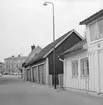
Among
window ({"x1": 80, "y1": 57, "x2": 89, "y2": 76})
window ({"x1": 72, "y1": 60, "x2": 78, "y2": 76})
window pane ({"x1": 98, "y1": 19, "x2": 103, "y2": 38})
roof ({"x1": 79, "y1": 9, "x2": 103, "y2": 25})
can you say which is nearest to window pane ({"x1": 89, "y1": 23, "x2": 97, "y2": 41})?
roof ({"x1": 79, "y1": 9, "x2": 103, "y2": 25})

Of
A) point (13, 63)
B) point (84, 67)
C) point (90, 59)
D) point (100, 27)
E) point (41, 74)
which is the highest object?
point (13, 63)

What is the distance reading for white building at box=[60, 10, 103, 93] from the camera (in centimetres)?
1405

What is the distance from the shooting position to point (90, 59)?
1519 centimetres

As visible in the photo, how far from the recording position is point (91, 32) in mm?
15453

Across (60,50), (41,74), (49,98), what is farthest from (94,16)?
(41,74)

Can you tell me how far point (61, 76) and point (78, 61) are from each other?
547cm

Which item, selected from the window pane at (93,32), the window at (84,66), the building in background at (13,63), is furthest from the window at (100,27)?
the building in background at (13,63)

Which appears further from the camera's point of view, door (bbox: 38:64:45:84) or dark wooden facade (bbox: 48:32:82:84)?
door (bbox: 38:64:45:84)

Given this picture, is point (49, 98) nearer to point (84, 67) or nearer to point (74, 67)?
point (84, 67)

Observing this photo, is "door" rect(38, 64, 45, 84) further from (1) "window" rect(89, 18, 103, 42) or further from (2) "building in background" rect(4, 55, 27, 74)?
(2) "building in background" rect(4, 55, 27, 74)

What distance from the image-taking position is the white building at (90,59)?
14.1m

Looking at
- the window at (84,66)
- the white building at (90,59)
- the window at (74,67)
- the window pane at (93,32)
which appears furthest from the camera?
the window at (74,67)

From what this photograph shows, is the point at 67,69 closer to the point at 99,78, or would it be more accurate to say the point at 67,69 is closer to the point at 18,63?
the point at 99,78

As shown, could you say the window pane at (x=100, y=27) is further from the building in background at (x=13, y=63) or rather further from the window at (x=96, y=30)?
the building in background at (x=13, y=63)
